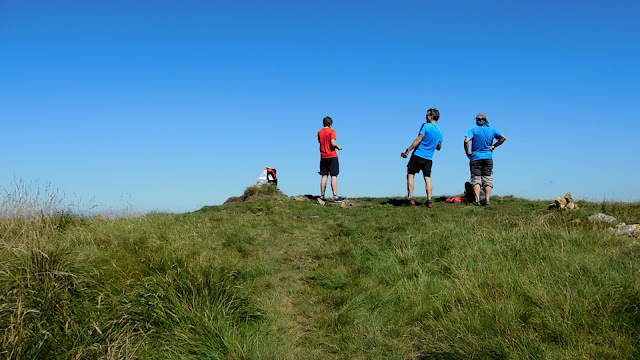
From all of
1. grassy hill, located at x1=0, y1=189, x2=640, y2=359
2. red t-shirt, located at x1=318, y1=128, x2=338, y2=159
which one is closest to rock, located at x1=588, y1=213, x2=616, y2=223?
grassy hill, located at x1=0, y1=189, x2=640, y2=359

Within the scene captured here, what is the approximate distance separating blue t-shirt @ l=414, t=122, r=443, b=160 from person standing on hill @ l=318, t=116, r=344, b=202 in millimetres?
2453

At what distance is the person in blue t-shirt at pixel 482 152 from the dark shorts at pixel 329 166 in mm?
3820

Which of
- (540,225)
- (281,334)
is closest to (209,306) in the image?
(281,334)

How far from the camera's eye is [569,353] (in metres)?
4.05

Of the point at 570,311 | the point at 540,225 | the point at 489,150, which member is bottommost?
the point at 570,311

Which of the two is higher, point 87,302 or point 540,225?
point 540,225

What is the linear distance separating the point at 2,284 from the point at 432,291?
4.85 metres

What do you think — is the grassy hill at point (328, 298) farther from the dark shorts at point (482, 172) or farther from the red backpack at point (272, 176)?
the red backpack at point (272, 176)

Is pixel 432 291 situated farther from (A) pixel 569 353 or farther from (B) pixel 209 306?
(B) pixel 209 306

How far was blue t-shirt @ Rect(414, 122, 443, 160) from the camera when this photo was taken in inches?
531

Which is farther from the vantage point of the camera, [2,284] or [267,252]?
[267,252]

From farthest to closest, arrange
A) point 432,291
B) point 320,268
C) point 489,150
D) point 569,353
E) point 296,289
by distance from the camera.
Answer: point 489,150 → point 320,268 → point 296,289 → point 432,291 → point 569,353

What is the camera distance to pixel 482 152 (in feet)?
44.9

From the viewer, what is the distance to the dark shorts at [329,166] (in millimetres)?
14773
